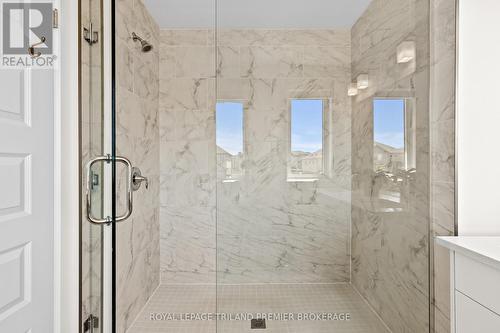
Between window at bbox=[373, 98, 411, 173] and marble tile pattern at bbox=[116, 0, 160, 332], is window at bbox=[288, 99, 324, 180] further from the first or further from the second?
marble tile pattern at bbox=[116, 0, 160, 332]

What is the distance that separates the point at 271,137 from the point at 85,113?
0.87 metres

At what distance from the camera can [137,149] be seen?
81.8 inches

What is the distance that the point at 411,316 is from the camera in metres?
1.48

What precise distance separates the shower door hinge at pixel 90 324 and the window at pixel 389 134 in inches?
59.4

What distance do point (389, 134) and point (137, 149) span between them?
1.64m

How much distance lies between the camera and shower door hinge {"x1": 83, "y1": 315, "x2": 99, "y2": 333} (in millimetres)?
1178

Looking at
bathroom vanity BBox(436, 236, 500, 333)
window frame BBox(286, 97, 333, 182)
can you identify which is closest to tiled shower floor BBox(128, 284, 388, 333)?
bathroom vanity BBox(436, 236, 500, 333)

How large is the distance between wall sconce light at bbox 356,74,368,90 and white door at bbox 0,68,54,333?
1406mm

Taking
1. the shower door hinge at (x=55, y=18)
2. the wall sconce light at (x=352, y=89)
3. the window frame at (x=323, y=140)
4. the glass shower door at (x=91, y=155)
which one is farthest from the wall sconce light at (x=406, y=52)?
the shower door hinge at (x=55, y=18)

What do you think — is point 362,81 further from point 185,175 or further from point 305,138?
point 185,175

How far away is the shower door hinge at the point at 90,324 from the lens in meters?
1.18

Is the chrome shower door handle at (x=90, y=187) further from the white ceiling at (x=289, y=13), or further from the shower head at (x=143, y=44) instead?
the shower head at (x=143, y=44)

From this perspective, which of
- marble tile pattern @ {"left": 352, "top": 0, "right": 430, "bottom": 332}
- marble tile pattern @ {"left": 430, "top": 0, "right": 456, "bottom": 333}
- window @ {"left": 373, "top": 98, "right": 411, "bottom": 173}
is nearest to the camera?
marble tile pattern @ {"left": 430, "top": 0, "right": 456, "bottom": 333}

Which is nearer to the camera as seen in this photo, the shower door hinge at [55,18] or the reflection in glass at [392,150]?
the shower door hinge at [55,18]
